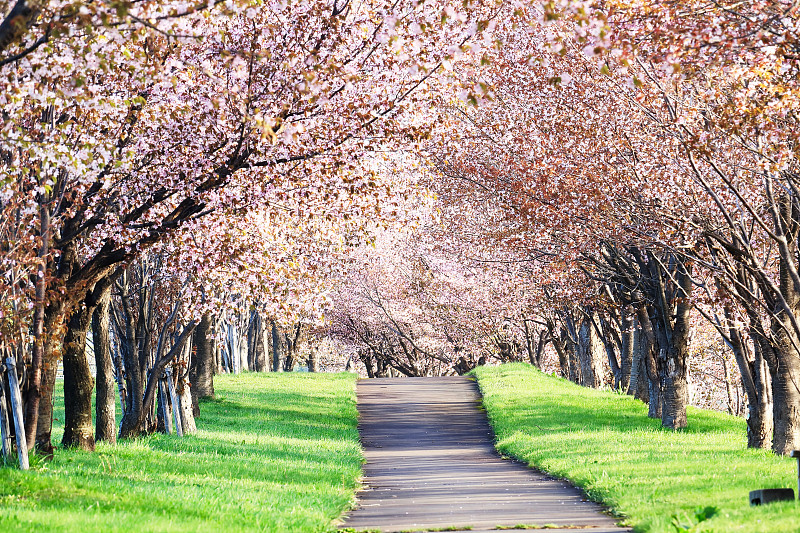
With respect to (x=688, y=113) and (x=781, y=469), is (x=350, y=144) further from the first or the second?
(x=781, y=469)

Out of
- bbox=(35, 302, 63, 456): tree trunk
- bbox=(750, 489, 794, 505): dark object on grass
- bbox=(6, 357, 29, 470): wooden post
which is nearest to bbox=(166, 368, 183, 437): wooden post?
bbox=(35, 302, 63, 456): tree trunk

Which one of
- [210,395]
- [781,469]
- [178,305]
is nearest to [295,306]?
[178,305]

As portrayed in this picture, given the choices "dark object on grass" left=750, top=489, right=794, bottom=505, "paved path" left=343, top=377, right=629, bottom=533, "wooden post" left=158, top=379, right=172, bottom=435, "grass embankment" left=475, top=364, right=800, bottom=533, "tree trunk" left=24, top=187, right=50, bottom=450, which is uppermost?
"tree trunk" left=24, top=187, right=50, bottom=450

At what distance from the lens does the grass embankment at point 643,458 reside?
31.9ft

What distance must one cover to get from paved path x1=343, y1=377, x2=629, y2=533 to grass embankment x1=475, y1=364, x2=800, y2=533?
45 centimetres

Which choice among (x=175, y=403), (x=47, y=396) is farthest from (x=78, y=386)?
(x=175, y=403)

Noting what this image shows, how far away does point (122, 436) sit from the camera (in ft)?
59.4

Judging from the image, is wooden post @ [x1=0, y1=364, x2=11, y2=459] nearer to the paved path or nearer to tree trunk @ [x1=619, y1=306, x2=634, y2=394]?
the paved path

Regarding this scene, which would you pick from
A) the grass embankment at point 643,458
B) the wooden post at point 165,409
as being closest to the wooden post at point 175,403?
the wooden post at point 165,409

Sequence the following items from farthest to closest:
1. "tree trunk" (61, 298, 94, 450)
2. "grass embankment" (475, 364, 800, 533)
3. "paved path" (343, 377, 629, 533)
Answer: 1. "tree trunk" (61, 298, 94, 450)
2. "paved path" (343, 377, 629, 533)
3. "grass embankment" (475, 364, 800, 533)

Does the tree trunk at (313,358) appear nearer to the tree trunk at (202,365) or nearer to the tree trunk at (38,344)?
the tree trunk at (202,365)

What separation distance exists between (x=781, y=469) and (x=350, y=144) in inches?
299

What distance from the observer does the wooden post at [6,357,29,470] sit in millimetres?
11672

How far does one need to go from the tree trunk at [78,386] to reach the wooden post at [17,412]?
2.33 m
